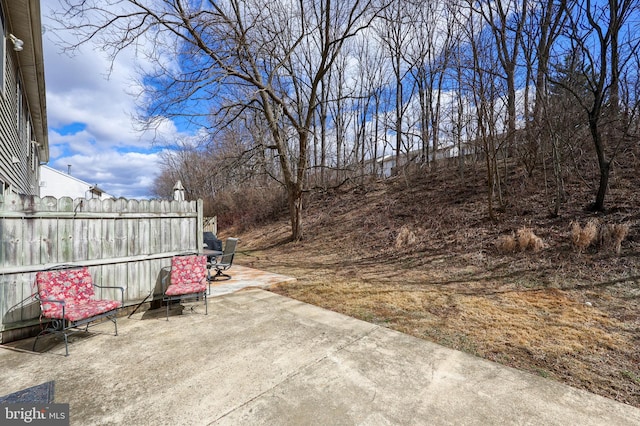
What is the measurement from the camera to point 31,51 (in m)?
6.59

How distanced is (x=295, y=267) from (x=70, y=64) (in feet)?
25.3

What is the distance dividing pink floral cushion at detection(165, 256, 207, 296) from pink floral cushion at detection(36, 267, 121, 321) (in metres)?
0.97

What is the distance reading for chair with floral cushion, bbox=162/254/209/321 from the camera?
441cm

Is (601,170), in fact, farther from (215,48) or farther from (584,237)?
(215,48)

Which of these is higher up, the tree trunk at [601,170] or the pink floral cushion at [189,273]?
the tree trunk at [601,170]

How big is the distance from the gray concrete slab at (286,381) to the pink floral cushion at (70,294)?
15.6 inches

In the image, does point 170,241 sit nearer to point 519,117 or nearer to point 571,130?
point 519,117

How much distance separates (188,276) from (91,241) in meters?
1.39

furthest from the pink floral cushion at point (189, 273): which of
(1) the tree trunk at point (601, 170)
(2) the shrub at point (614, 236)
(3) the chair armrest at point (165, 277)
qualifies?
(1) the tree trunk at point (601, 170)

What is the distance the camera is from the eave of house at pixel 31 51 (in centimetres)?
541

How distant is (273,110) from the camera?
476 inches

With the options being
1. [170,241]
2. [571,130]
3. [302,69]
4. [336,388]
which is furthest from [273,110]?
[336,388]

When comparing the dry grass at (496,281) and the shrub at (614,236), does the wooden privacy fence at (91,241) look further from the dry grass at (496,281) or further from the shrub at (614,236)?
the shrub at (614,236)

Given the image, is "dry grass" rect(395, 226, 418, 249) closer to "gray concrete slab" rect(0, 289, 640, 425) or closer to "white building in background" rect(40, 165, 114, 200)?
"gray concrete slab" rect(0, 289, 640, 425)
